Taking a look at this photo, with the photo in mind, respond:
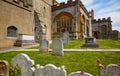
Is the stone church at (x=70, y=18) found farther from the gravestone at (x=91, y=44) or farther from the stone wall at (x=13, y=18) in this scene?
the gravestone at (x=91, y=44)

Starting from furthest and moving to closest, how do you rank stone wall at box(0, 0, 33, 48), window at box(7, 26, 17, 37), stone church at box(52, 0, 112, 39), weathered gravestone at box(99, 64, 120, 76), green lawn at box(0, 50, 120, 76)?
stone church at box(52, 0, 112, 39), window at box(7, 26, 17, 37), stone wall at box(0, 0, 33, 48), green lawn at box(0, 50, 120, 76), weathered gravestone at box(99, 64, 120, 76)

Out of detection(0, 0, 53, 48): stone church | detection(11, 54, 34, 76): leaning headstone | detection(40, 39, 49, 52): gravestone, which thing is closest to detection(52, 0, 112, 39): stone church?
detection(0, 0, 53, 48): stone church

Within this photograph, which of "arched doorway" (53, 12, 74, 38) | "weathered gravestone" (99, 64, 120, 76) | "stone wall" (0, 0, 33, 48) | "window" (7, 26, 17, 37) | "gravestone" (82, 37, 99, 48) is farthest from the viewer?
"arched doorway" (53, 12, 74, 38)

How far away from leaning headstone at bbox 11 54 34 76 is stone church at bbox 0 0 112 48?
10.7 metres

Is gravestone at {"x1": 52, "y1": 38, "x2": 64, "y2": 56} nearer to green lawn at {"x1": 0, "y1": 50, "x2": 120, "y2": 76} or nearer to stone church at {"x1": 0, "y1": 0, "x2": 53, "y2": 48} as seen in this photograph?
green lawn at {"x1": 0, "y1": 50, "x2": 120, "y2": 76}

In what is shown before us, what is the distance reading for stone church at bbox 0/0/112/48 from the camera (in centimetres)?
1638

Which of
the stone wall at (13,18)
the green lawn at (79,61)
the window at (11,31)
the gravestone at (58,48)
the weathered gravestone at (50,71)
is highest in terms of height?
the stone wall at (13,18)

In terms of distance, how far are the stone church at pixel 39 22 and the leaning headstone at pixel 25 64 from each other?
10.7 metres

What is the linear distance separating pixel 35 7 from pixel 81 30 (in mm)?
9200

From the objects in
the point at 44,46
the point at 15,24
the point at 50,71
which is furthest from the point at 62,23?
the point at 50,71

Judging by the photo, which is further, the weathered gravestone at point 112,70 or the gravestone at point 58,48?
the gravestone at point 58,48

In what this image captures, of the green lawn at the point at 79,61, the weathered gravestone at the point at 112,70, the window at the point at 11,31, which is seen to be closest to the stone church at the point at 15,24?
the window at the point at 11,31

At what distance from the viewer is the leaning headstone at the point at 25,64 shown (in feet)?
17.1

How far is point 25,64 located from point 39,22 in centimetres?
1827
